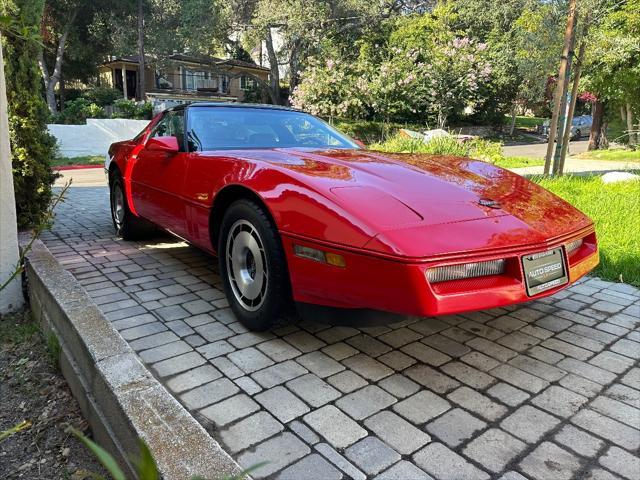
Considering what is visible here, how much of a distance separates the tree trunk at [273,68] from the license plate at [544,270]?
26296mm

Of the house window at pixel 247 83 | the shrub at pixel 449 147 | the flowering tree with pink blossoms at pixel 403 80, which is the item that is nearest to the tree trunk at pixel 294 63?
the flowering tree with pink blossoms at pixel 403 80

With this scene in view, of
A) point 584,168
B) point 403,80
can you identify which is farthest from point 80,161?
point 403,80

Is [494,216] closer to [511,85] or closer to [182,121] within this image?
Result: [182,121]

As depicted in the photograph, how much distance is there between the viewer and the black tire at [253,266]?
2.49m

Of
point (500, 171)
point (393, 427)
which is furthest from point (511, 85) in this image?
point (393, 427)

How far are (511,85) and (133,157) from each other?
30.0 m

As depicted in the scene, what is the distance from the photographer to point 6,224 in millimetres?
3412

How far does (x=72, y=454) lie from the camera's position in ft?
7.04

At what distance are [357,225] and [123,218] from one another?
3340 millimetres

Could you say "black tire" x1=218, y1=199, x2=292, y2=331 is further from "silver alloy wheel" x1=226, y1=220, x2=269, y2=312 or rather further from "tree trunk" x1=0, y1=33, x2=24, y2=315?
"tree trunk" x1=0, y1=33, x2=24, y2=315

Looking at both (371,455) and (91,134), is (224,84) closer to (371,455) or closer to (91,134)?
(91,134)

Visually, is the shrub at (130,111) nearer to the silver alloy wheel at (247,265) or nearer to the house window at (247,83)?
the house window at (247,83)

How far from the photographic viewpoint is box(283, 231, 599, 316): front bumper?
77.6 inches

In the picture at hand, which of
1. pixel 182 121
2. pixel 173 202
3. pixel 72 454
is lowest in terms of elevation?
pixel 72 454
